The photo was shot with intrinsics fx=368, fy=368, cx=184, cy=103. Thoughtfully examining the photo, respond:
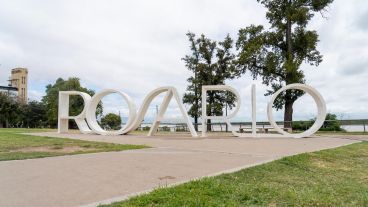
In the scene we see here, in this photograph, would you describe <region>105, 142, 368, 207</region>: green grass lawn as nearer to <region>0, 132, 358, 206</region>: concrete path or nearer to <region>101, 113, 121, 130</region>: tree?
<region>0, 132, 358, 206</region>: concrete path

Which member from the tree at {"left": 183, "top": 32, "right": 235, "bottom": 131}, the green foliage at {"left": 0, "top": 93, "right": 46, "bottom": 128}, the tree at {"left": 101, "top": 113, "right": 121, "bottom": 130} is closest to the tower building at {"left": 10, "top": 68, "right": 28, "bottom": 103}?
the green foliage at {"left": 0, "top": 93, "right": 46, "bottom": 128}

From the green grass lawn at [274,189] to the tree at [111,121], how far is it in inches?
1342

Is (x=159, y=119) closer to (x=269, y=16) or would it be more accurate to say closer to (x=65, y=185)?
(x=269, y=16)

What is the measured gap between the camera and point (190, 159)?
9.46 meters

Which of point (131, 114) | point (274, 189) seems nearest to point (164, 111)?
point (131, 114)

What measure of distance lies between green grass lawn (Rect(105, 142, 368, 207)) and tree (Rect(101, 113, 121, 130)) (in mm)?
34096

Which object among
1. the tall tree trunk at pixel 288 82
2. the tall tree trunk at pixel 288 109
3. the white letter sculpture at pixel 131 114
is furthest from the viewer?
the tall tree trunk at pixel 288 109

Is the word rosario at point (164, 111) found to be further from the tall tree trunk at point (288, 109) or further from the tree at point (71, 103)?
the tree at point (71, 103)

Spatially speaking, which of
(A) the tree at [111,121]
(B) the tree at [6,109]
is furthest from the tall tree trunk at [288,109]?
(B) the tree at [6,109]

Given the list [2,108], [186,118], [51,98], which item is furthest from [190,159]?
[51,98]

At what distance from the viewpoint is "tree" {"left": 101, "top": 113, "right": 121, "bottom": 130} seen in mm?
41094

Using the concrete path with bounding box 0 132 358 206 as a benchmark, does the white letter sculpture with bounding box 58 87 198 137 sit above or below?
above

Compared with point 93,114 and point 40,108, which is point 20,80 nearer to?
point 40,108

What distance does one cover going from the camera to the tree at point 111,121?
4109 cm
